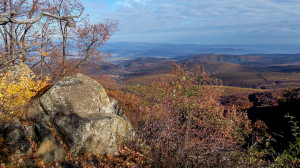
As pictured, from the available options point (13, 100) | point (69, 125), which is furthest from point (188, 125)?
point (13, 100)

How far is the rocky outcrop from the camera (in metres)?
5.76

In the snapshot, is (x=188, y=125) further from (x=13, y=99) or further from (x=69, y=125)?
(x=13, y=99)

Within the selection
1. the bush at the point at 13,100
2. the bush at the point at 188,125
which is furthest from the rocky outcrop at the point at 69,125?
the bush at the point at 188,125

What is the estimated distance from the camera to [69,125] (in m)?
6.55

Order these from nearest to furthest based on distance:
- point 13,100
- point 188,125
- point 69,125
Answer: point 188,125 → point 69,125 → point 13,100

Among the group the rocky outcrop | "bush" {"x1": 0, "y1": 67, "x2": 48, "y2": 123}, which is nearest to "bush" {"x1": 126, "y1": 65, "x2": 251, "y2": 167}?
the rocky outcrop

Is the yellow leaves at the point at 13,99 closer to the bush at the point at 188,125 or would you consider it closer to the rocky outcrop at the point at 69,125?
the rocky outcrop at the point at 69,125

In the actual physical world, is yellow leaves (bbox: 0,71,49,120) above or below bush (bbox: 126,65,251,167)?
above

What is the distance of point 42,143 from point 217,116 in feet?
26.6

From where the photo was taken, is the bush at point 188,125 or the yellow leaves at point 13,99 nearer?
the bush at point 188,125

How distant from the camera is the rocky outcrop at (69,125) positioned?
18.9 ft

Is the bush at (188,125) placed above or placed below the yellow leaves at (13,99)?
below

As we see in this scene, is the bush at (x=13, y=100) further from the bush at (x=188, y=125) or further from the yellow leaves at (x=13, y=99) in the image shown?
the bush at (x=188, y=125)

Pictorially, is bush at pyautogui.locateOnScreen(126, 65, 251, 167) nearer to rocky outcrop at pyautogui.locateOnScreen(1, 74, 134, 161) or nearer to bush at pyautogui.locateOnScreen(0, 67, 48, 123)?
rocky outcrop at pyautogui.locateOnScreen(1, 74, 134, 161)
